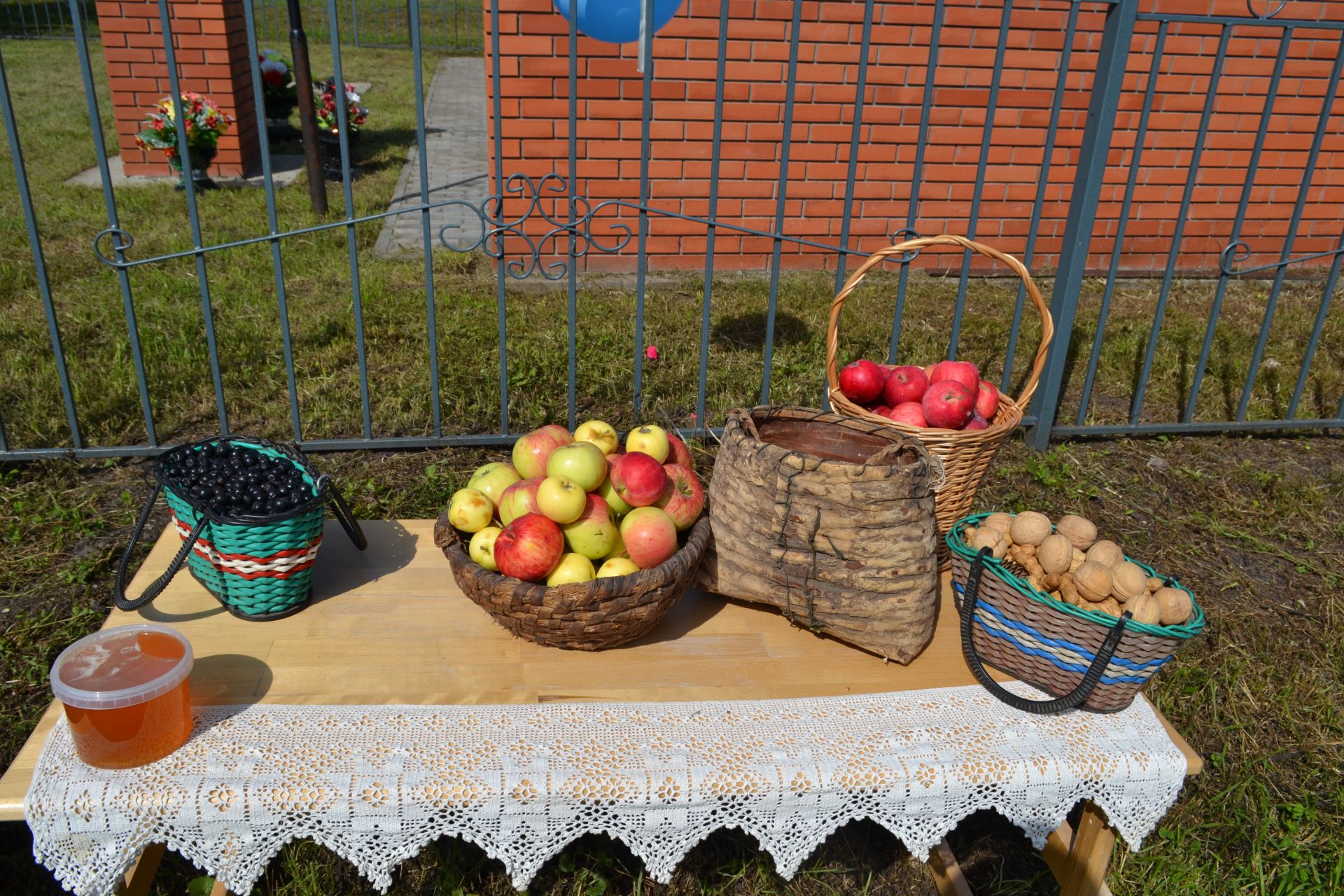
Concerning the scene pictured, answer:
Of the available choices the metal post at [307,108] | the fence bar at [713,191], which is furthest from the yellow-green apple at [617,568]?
the metal post at [307,108]

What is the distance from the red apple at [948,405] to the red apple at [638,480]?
2.63ft

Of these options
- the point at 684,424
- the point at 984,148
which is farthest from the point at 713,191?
the point at 684,424

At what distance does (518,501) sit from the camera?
6.13ft

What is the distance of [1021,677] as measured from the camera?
180 cm

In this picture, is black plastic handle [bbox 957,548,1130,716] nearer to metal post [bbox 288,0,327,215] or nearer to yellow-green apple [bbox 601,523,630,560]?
yellow-green apple [bbox 601,523,630,560]

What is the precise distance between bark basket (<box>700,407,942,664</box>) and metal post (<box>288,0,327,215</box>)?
5.38m

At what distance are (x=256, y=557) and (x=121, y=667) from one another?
0.33 meters

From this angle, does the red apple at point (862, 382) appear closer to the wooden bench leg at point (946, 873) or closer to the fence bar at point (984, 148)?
the fence bar at point (984, 148)

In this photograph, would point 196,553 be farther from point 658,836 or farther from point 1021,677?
point 1021,677

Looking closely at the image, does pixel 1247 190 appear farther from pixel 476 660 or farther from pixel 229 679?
pixel 229 679

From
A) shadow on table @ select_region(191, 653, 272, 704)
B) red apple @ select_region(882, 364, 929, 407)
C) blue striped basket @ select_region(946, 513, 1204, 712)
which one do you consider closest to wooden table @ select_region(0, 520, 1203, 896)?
shadow on table @ select_region(191, 653, 272, 704)

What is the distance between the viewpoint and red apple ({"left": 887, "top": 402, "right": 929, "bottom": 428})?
7.82ft

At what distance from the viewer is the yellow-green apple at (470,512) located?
6.13 ft

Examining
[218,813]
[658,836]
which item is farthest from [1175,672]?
[218,813]
